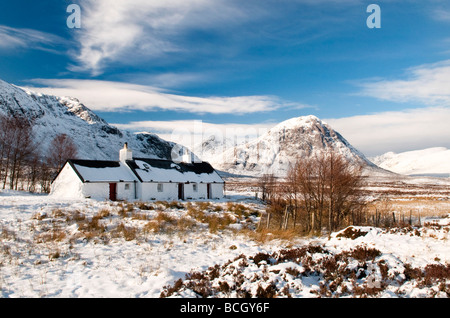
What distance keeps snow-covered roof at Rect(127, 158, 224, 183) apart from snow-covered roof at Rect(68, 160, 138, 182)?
1.17m

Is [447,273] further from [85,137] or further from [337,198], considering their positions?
[85,137]

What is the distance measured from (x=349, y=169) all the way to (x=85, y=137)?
18083cm

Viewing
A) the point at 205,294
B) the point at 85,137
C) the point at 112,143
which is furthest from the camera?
the point at 112,143

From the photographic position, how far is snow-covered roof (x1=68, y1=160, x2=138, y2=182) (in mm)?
33281

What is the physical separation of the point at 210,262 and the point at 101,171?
27035 millimetres

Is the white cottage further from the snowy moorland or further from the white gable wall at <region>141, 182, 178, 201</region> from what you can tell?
the snowy moorland

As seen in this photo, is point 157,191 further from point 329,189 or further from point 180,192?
point 329,189

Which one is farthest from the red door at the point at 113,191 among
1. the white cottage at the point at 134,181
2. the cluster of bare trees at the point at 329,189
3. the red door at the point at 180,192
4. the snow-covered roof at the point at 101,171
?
the cluster of bare trees at the point at 329,189

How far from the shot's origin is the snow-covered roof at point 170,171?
125 feet

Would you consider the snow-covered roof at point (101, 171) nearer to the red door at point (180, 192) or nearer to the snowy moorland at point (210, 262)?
→ the red door at point (180, 192)

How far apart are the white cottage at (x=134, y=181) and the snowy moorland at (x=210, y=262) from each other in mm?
15335

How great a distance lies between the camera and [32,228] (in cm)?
1641
